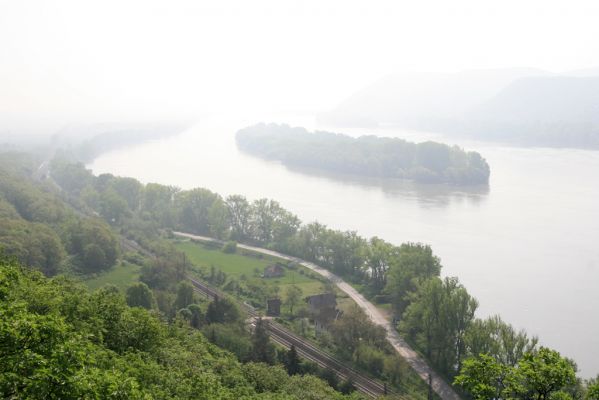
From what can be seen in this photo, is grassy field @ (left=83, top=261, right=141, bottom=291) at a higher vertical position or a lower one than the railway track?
higher

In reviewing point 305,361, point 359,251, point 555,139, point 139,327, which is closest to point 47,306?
point 139,327

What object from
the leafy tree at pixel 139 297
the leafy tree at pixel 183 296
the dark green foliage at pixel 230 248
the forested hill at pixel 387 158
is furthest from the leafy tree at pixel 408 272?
the forested hill at pixel 387 158

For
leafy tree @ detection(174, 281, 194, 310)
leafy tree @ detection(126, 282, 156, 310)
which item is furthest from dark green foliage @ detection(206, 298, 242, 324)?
leafy tree @ detection(126, 282, 156, 310)

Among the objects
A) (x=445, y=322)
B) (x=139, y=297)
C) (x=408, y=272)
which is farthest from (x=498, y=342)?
(x=139, y=297)

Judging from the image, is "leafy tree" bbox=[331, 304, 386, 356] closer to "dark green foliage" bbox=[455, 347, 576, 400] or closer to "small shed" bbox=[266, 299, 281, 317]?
"small shed" bbox=[266, 299, 281, 317]

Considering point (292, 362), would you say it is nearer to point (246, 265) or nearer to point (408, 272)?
point (408, 272)

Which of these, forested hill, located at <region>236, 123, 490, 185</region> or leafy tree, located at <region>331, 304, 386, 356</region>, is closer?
leafy tree, located at <region>331, 304, 386, 356</region>

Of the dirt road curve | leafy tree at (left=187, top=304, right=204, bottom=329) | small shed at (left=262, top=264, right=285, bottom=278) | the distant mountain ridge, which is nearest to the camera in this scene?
the dirt road curve
